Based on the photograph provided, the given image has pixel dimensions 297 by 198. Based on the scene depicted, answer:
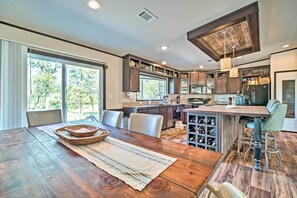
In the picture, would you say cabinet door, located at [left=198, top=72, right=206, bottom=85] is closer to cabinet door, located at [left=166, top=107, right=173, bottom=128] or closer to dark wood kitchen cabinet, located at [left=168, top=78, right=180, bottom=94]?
dark wood kitchen cabinet, located at [left=168, top=78, right=180, bottom=94]

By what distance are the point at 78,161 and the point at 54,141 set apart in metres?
0.55

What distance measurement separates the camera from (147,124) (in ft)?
5.60

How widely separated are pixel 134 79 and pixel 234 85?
4.19 metres

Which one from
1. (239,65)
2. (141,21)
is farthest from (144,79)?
(239,65)

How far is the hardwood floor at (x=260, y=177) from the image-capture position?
179 cm

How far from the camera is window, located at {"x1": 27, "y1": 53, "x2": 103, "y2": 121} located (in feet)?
8.90

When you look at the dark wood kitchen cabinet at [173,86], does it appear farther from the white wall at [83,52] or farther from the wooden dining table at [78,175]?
the wooden dining table at [78,175]

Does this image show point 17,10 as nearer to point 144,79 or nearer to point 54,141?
point 54,141

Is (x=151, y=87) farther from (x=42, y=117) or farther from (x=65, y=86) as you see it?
(x=42, y=117)

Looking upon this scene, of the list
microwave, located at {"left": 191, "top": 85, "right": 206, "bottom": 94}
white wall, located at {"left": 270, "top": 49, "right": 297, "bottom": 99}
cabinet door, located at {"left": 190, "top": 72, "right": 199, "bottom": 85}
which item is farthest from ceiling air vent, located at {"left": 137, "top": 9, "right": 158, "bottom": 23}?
white wall, located at {"left": 270, "top": 49, "right": 297, "bottom": 99}

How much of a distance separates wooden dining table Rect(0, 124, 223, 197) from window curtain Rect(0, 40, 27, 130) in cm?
158

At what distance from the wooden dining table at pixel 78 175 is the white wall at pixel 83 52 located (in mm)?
2168

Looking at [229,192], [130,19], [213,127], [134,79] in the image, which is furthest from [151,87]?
[229,192]

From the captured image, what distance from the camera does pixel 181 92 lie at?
21.7ft
